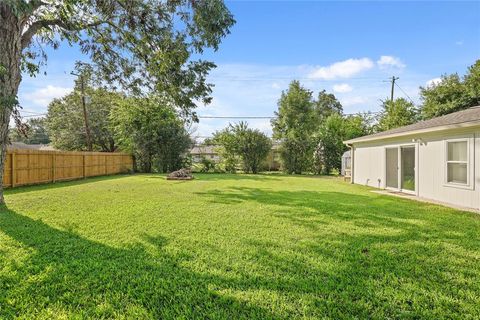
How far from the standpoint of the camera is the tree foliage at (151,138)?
62.7ft

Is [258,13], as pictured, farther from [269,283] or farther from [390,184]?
[269,283]

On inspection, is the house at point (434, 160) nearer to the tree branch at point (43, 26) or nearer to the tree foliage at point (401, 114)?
the tree branch at point (43, 26)

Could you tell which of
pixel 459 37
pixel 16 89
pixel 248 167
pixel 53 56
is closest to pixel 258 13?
pixel 53 56

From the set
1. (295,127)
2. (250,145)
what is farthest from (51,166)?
(295,127)

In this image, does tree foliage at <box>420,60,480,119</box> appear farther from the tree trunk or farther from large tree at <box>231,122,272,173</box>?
the tree trunk

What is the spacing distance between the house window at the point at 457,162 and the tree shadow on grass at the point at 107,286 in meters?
7.48

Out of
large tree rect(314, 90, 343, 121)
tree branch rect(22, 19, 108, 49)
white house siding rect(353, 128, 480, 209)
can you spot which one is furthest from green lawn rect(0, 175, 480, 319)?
large tree rect(314, 90, 343, 121)

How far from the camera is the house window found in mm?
6973

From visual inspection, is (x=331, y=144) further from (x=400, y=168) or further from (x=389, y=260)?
(x=389, y=260)

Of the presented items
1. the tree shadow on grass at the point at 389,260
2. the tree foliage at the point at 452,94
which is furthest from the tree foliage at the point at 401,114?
the tree shadow on grass at the point at 389,260

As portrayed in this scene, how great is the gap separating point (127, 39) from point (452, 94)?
63.9ft

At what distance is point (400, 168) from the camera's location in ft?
32.0

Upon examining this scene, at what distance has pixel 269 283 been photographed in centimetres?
262

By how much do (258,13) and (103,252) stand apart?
931cm
